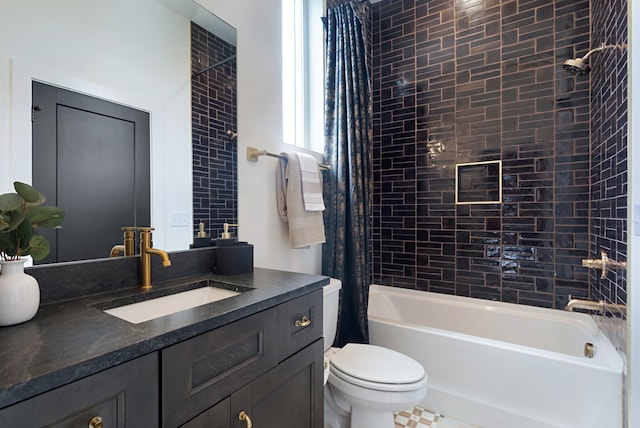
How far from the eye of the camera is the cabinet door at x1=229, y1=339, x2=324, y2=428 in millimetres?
816

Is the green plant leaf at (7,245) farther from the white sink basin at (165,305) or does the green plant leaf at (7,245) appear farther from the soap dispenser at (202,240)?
the soap dispenser at (202,240)

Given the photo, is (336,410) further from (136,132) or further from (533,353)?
(136,132)

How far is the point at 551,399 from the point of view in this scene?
1584 millimetres

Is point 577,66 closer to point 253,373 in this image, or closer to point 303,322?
point 303,322

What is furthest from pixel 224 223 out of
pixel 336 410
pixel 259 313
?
pixel 336 410

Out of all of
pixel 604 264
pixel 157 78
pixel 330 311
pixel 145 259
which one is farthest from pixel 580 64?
pixel 145 259

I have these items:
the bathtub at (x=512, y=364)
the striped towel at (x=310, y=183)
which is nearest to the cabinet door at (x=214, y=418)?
the striped towel at (x=310, y=183)

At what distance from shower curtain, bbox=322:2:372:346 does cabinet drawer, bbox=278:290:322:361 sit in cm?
101

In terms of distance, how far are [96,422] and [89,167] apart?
0.74 m

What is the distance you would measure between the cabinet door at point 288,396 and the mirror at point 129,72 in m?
0.64

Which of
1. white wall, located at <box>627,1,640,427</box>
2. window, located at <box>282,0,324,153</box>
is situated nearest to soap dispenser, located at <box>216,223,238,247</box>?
window, located at <box>282,0,324,153</box>

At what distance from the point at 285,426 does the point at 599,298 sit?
193 cm

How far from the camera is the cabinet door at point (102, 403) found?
456 millimetres

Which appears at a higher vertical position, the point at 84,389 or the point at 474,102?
the point at 474,102
